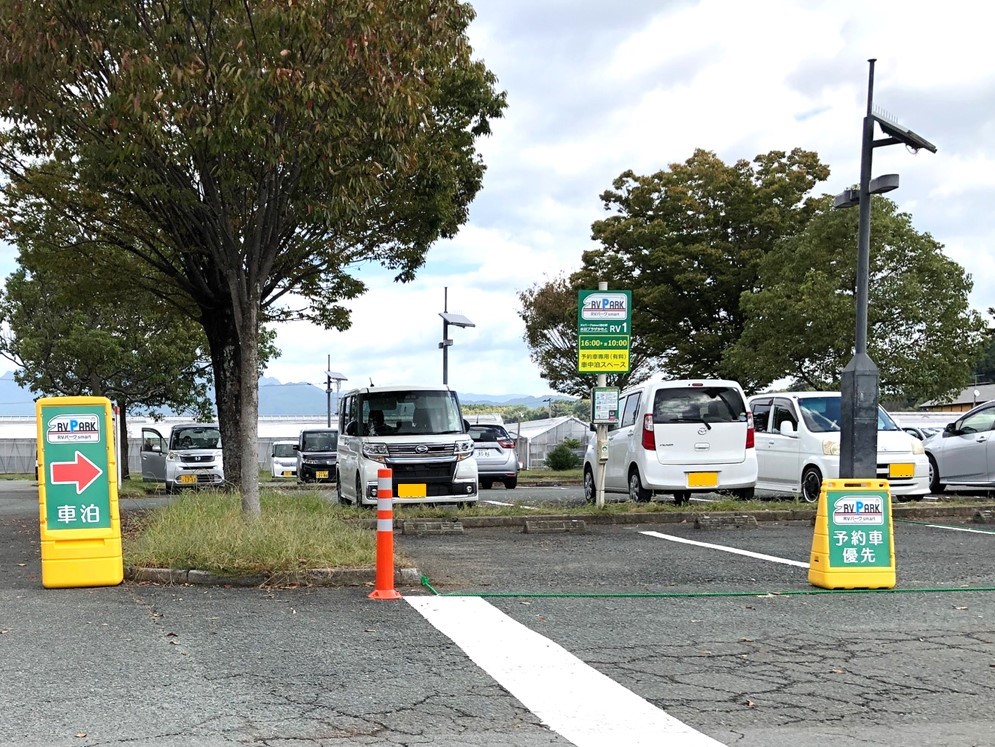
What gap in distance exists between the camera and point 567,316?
42656 millimetres

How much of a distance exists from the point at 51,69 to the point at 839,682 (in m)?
8.98

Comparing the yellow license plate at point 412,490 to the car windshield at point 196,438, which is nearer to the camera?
the yellow license plate at point 412,490

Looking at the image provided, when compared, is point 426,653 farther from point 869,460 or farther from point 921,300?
point 921,300

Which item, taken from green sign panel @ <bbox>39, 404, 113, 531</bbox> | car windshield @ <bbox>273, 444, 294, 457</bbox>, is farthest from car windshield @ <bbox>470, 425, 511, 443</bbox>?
green sign panel @ <bbox>39, 404, 113, 531</bbox>

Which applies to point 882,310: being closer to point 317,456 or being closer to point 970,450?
point 970,450

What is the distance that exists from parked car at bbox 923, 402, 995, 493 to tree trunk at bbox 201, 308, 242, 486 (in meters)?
11.4

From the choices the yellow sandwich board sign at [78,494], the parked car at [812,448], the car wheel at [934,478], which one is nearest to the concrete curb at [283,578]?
the yellow sandwich board sign at [78,494]

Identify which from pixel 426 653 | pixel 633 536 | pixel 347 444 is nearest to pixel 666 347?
pixel 347 444

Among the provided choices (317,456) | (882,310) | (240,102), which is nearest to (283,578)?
(240,102)

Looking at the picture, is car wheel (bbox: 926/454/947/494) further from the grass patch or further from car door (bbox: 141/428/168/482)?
car door (bbox: 141/428/168/482)

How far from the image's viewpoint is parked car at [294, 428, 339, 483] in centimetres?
2870

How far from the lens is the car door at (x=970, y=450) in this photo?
1734 centimetres

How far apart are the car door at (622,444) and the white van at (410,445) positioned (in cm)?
229

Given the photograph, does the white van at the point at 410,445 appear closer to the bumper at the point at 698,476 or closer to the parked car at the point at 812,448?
the bumper at the point at 698,476
